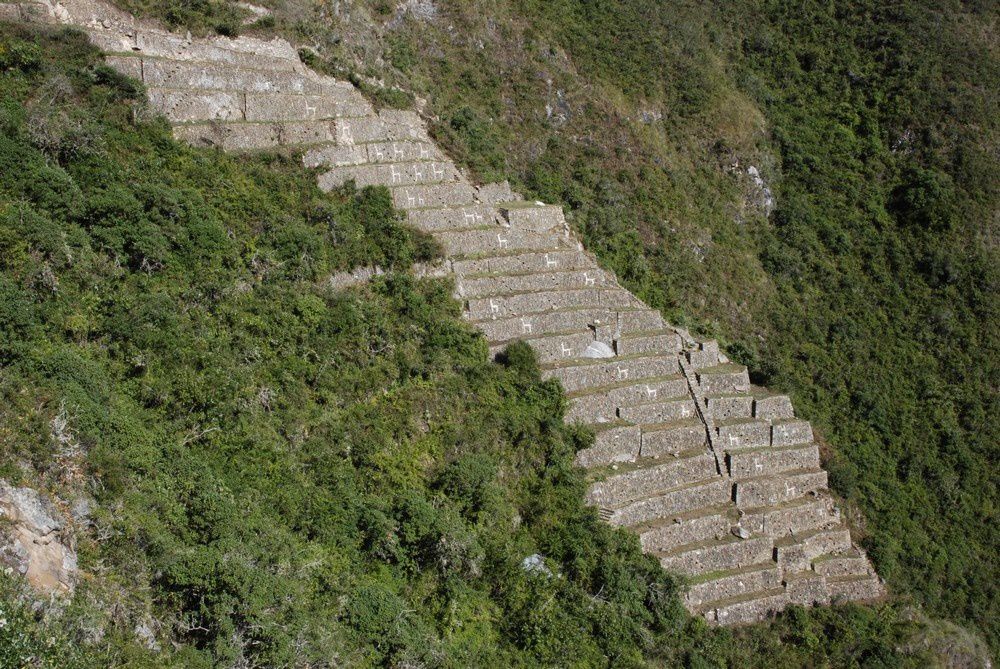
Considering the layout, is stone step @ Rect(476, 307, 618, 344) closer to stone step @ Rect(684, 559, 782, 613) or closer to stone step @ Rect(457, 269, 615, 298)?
stone step @ Rect(457, 269, 615, 298)

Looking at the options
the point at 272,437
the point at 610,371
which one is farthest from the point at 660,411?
the point at 272,437

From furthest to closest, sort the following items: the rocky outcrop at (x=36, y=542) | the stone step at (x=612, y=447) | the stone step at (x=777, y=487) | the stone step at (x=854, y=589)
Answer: the stone step at (x=854, y=589) → the stone step at (x=777, y=487) → the stone step at (x=612, y=447) → the rocky outcrop at (x=36, y=542)

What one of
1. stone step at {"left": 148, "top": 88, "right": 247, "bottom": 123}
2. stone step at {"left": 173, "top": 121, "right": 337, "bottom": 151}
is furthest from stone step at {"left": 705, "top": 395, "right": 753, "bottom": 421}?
stone step at {"left": 148, "top": 88, "right": 247, "bottom": 123}

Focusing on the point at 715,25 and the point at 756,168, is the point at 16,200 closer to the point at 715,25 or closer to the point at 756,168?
the point at 756,168

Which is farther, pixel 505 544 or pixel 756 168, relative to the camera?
pixel 756 168

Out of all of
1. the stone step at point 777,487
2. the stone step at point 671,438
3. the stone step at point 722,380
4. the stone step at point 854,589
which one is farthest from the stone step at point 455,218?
the stone step at point 854,589

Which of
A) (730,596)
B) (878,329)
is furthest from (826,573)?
(878,329)

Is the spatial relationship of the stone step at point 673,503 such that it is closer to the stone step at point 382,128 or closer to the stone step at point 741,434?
the stone step at point 741,434

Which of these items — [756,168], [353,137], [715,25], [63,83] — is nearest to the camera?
[63,83]

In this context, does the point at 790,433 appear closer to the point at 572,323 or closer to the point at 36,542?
the point at 572,323
